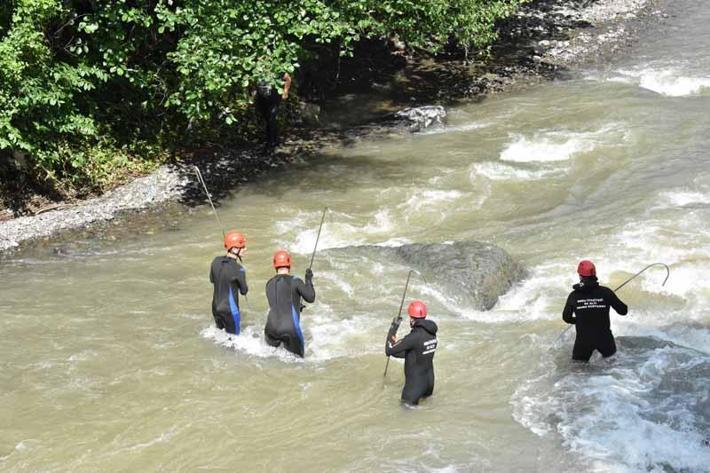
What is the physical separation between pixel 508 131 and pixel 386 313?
890 cm

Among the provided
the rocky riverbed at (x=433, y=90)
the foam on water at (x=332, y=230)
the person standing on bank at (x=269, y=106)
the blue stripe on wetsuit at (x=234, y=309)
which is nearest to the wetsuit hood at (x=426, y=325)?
the blue stripe on wetsuit at (x=234, y=309)

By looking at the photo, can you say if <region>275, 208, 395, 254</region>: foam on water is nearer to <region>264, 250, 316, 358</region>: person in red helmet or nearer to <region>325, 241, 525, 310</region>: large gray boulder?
<region>325, 241, 525, 310</region>: large gray boulder

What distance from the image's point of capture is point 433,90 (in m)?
22.4

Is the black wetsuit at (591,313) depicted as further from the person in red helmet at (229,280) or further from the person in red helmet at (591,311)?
the person in red helmet at (229,280)

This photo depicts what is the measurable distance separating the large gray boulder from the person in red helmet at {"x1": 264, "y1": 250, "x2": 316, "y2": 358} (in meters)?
2.72

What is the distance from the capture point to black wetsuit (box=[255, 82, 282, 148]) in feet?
57.5

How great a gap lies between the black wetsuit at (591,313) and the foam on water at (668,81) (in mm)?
13179

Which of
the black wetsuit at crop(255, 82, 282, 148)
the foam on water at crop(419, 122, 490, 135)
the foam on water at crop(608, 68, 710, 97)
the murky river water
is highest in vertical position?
the black wetsuit at crop(255, 82, 282, 148)

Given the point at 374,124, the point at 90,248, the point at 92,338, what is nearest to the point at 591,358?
the point at 92,338

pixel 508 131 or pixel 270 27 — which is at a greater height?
pixel 270 27

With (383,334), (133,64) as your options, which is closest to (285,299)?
(383,334)

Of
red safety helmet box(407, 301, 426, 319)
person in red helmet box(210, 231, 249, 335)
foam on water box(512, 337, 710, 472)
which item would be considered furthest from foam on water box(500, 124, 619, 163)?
red safety helmet box(407, 301, 426, 319)

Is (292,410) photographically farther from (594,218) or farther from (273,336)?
(594,218)

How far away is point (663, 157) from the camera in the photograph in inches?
661
